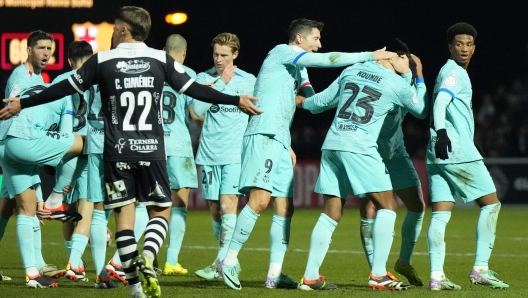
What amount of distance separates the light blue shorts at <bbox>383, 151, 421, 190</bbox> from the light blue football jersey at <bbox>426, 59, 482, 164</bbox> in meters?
0.29

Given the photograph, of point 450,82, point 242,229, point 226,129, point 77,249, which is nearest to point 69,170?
point 77,249

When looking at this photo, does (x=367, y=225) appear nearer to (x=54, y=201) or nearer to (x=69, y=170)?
(x=69, y=170)

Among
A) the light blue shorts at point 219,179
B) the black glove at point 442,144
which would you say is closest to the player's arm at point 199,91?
the black glove at point 442,144

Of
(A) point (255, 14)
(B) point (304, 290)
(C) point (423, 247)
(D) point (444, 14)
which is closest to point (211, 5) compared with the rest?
(A) point (255, 14)

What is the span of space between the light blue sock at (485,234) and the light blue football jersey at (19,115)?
4084 millimetres

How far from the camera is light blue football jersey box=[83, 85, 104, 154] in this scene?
857 centimetres

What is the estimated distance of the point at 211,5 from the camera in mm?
28469

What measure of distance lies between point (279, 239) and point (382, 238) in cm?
89

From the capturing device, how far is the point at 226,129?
10008mm

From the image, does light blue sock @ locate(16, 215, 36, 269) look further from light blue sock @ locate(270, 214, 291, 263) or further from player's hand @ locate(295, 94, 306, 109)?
player's hand @ locate(295, 94, 306, 109)

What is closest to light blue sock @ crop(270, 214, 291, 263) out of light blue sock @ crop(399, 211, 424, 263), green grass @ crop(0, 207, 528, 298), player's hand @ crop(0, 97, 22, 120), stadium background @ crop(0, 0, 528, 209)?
green grass @ crop(0, 207, 528, 298)

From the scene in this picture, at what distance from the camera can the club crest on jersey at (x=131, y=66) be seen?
22.7 ft

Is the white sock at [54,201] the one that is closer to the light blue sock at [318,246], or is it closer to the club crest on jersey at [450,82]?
the light blue sock at [318,246]

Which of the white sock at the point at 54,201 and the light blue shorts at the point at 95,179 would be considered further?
the white sock at the point at 54,201
